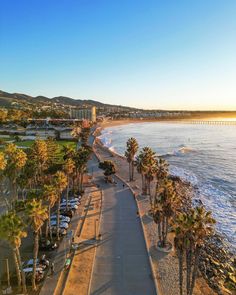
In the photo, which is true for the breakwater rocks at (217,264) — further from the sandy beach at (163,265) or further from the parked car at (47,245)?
the parked car at (47,245)

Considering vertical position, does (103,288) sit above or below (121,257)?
below

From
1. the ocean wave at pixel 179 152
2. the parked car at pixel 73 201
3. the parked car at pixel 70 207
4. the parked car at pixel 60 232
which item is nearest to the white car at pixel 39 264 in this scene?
the parked car at pixel 60 232

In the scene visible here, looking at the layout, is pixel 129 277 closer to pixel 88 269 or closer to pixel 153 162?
pixel 88 269

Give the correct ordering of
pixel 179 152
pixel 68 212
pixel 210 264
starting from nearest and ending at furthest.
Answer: pixel 210 264
pixel 68 212
pixel 179 152

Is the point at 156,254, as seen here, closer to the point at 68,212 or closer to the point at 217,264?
the point at 217,264

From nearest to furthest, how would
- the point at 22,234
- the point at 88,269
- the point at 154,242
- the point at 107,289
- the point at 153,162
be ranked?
the point at 22,234, the point at 107,289, the point at 88,269, the point at 154,242, the point at 153,162

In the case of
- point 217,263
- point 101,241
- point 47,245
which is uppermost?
point 101,241

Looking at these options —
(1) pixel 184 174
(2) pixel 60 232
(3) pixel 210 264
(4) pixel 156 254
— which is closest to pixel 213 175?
(1) pixel 184 174

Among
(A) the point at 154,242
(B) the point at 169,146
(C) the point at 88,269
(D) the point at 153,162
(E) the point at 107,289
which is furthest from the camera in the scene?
(B) the point at 169,146

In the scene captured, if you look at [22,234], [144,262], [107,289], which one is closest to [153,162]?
[144,262]
